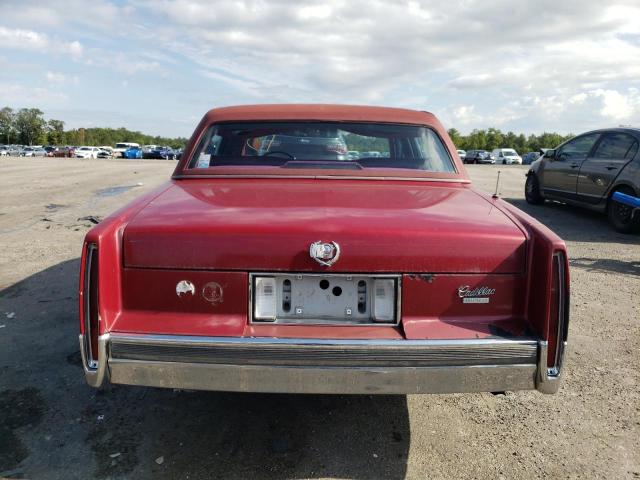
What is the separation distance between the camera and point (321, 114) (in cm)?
373

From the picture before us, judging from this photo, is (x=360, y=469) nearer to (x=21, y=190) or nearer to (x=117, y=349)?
(x=117, y=349)

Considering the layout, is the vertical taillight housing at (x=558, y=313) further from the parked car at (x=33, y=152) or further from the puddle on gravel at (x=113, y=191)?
the parked car at (x=33, y=152)

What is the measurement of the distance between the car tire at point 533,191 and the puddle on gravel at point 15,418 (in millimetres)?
10114

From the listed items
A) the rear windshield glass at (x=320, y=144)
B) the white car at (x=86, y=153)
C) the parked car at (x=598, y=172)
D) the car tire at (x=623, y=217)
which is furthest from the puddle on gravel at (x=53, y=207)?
the white car at (x=86, y=153)

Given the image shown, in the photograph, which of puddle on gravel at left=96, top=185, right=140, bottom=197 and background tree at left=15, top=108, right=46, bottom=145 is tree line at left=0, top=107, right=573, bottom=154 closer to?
background tree at left=15, top=108, right=46, bottom=145

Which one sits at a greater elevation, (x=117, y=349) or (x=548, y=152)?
(x=548, y=152)

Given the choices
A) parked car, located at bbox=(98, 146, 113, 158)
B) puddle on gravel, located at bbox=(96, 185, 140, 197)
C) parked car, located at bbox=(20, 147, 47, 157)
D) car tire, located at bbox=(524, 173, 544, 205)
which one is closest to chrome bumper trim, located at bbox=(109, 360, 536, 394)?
car tire, located at bbox=(524, 173, 544, 205)

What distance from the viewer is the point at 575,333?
416 centimetres

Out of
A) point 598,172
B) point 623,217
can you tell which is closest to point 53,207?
point 598,172

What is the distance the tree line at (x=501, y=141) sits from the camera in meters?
93.0

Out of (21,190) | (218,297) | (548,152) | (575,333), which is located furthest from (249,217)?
(21,190)

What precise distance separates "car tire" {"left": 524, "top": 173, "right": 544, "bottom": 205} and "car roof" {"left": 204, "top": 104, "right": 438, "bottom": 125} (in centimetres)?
789

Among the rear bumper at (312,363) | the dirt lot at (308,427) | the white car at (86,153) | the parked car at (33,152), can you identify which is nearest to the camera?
the rear bumper at (312,363)

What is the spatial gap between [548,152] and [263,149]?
26.9 ft
